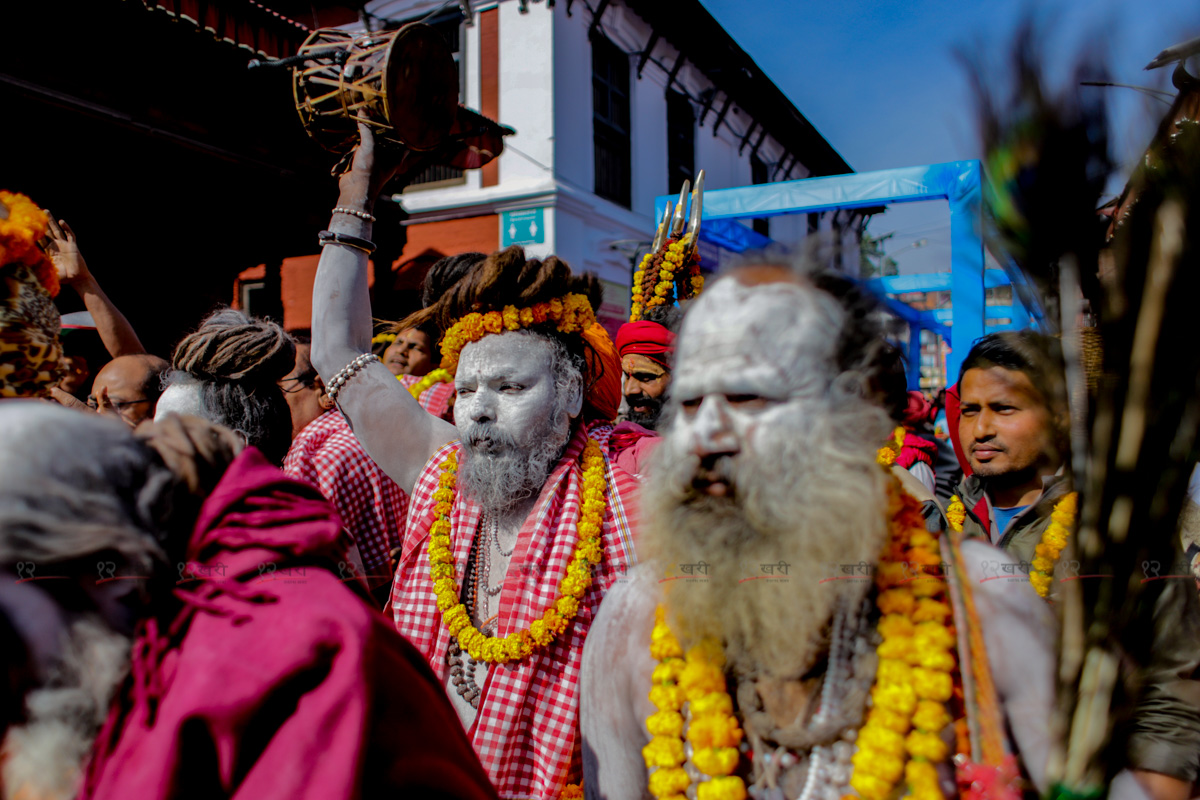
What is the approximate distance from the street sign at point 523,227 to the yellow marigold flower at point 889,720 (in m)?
10.2

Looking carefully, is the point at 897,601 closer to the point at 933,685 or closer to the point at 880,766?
the point at 933,685

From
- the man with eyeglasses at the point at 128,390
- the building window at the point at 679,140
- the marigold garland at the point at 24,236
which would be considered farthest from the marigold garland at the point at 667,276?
the building window at the point at 679,140

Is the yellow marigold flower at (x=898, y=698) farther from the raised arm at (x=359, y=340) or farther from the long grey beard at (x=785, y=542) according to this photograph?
the raised arm at (x=359, y=340)

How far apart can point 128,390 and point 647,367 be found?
2.34 meters

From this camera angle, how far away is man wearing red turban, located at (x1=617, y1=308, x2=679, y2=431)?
387 centimetres

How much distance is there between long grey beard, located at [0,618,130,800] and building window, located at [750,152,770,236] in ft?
56.9

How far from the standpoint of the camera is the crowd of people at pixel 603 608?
1.10 meters

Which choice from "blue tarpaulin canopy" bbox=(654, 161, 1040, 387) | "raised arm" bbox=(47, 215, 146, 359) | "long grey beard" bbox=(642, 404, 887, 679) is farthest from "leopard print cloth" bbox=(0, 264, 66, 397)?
"blue tarpaulin canopy" bbox=(654, 161, 1040, 387)

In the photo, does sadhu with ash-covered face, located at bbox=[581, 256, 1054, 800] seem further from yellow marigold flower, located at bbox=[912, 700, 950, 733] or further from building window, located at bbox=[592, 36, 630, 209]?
building window, located at bbox=[592, 36, 630, 209]

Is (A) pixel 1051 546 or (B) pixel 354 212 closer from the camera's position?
(A) pixel 1051 546

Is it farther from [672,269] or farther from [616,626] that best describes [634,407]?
[616,626]

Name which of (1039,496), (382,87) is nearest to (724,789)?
(1039,496)

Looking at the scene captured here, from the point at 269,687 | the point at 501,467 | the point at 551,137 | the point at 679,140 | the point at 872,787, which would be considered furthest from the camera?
the point at 679,140

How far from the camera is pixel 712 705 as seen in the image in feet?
4.81
